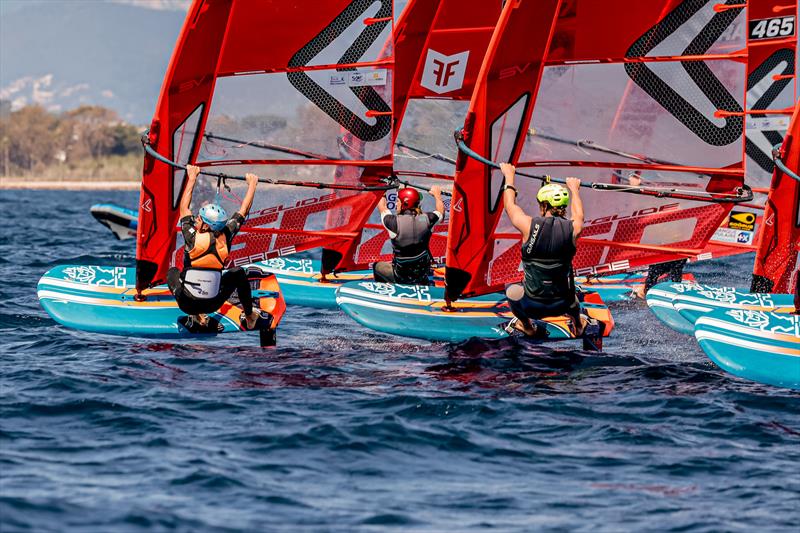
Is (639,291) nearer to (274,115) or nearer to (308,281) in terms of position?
(308,281)

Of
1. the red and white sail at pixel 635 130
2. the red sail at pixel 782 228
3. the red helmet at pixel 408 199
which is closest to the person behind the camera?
the red and white sail at pixel 635 130

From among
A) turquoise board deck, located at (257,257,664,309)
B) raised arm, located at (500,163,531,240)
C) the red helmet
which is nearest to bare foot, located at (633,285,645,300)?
turquoise board deck, located at (257,257,664,309)

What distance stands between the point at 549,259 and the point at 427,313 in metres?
2.12

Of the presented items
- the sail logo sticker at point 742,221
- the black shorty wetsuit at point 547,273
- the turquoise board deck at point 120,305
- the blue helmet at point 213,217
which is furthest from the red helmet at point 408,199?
the sail logo sticker at point 742,221

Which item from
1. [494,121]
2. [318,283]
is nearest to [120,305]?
[318,283]

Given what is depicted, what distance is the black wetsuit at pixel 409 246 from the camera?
1510cm

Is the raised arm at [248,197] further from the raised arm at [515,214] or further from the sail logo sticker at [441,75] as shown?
the sail logo sticker at [441,75]

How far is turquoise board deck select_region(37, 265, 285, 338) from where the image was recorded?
1350cm

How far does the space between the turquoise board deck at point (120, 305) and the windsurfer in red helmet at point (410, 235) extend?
5.40ft

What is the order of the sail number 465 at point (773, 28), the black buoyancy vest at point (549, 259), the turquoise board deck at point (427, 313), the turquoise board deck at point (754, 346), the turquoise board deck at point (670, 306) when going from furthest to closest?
the sail number 465 at point (773, 28), the turquoise board deck at point (670, 306), the turquoise board deck at point (427, 313), the black buoyancy vest at point (549, 259), the turquoise board deck at point (754, 346)

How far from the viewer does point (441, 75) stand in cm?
1766

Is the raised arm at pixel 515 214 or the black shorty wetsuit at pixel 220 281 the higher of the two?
the raised arm at pixel 515 214

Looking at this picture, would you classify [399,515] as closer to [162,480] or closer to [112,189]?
[162,480]

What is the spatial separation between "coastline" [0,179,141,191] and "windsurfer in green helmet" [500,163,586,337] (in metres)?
111
